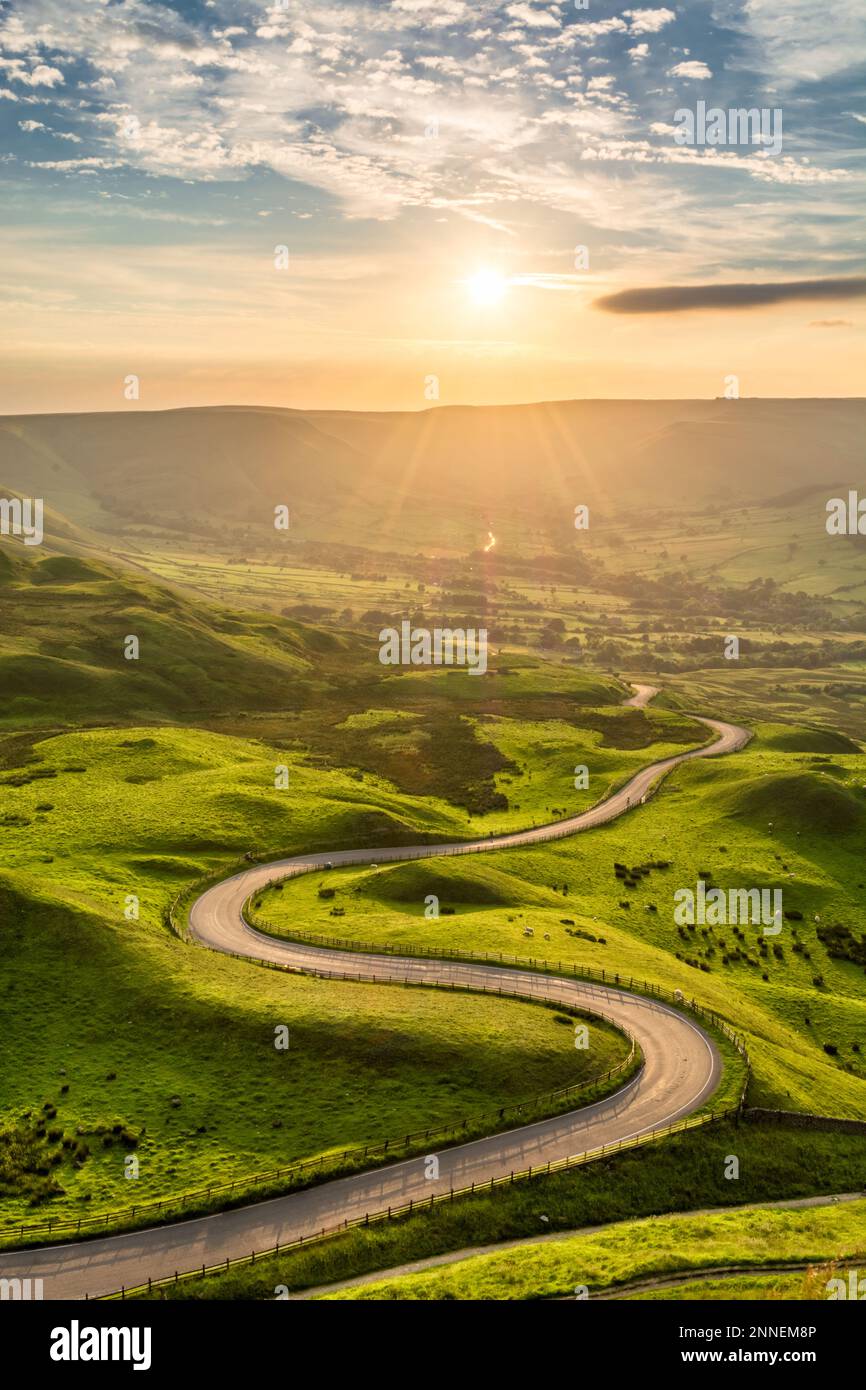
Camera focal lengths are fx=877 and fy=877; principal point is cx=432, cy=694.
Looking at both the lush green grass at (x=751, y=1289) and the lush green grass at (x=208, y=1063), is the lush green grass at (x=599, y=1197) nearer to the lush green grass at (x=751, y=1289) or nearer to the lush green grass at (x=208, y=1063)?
the lush green grass at (x=208, y=1063)

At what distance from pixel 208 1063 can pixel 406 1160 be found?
15.5 metres

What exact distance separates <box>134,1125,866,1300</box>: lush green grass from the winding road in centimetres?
160

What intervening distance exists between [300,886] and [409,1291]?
59.6 metres

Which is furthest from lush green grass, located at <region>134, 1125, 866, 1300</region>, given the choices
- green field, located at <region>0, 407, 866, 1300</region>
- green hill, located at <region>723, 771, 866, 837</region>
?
green hill, located at <region>723, 771, 866, 837</region>

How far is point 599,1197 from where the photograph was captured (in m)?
47.4

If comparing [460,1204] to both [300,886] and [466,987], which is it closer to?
[466,987]

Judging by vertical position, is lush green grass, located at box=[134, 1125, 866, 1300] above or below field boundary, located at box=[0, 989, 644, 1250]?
below

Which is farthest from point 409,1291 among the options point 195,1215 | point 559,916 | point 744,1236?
point 559,916

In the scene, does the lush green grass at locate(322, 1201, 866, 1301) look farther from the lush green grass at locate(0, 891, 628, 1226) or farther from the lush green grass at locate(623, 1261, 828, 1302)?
the lush green grass at locate(0, 891, 628, 1226)

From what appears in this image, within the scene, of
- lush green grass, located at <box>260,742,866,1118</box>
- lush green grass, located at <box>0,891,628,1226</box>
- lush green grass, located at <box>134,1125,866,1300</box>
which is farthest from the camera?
lush green grass, located at <box>260,742,866,1118</box>

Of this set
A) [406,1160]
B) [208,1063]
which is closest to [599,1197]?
[406,1160]

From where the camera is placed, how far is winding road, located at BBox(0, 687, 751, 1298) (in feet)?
134
